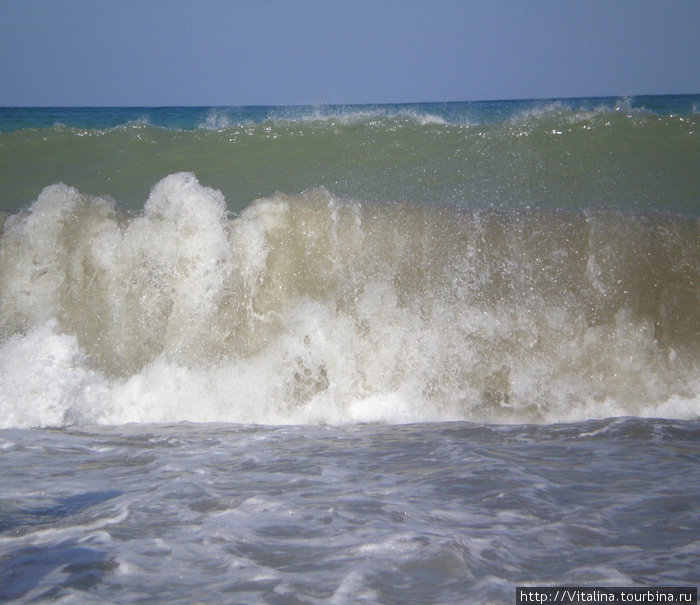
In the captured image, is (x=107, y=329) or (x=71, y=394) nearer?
(x=71, y=394)

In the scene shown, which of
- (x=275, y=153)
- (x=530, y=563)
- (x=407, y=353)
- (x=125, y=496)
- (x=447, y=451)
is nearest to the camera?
(x=530, y=563)

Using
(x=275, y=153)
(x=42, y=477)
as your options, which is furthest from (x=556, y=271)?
(x=275, y=153)

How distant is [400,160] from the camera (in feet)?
31.6

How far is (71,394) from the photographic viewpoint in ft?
18.6

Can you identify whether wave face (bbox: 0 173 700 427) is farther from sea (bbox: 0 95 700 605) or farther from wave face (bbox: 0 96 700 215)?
wave face (bbox: 0 96 700 215)

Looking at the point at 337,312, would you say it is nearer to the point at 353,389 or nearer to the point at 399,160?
the point at 353,389

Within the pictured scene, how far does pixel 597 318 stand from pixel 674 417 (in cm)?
95

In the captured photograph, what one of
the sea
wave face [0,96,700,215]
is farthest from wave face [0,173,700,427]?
wave face [0,96,700,215]

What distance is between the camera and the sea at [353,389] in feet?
9.90

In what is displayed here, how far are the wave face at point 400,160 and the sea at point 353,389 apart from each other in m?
0.10

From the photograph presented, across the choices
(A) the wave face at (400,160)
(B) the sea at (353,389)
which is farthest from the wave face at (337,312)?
(A) the wave face at (400,160)

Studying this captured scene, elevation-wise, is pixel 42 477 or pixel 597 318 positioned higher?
pixel 597 318

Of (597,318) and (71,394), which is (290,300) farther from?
(597,318)

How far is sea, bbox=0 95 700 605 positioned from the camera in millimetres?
3018
